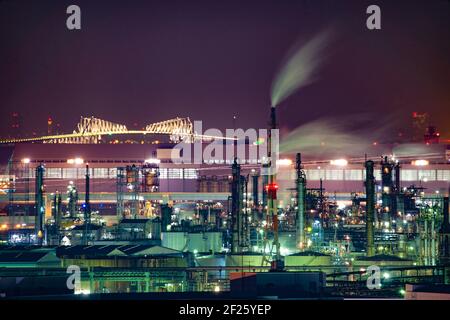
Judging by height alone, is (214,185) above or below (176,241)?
above

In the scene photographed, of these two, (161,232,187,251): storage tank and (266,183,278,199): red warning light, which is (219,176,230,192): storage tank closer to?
(161,232,187,251): storage tank

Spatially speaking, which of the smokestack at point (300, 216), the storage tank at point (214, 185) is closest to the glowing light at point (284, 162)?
the storage tank at point (214, 185)

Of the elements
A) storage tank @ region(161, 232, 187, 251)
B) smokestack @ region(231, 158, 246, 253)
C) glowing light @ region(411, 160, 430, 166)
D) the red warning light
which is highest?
glowing light @ region(411, 160, 430, 166)

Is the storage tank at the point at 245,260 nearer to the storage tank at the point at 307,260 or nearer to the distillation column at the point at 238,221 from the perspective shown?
the storage tank at the point at 307,260

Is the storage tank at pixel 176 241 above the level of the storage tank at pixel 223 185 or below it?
below

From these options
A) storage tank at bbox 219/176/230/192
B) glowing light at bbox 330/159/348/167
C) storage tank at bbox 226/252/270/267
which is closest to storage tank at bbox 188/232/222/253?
storage tank at bbox 226/252/270/267

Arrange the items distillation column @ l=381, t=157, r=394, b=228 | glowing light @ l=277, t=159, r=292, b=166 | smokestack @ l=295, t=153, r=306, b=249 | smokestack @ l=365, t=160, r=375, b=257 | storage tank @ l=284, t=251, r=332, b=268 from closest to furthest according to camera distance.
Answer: storage tank @ l=284, t=251, r=332, b=268 < smokestack @ l=365, t=160, r=375, b=257 < smokestack @ l=295, t=153, r=306, b=249 < distillation column @ l=381, t=157, r=394, b=228 < glowing light @ l=277, t=159, r=292, b=166

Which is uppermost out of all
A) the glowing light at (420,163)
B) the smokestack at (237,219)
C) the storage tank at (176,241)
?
the glowing light at (420,163)

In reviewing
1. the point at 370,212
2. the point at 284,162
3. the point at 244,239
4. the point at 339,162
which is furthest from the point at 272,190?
the point at 339,162

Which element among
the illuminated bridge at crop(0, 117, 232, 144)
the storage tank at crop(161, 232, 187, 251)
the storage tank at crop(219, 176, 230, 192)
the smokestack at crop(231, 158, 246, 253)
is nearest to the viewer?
the smokestack at crop(231, 158, 246, 253)

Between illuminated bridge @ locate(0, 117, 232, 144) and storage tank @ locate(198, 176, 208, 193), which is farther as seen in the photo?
illuminated bridge @ locate(0, 117, 232, 144)

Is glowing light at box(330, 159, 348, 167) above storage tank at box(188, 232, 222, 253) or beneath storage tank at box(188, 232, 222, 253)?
above

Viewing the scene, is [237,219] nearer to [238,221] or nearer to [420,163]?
[238,221]
